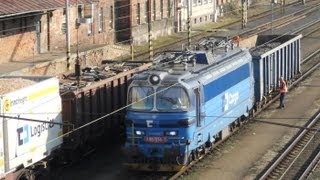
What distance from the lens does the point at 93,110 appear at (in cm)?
2327

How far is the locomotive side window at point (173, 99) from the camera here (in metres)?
20.3

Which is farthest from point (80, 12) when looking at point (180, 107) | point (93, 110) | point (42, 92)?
point (42, 92)

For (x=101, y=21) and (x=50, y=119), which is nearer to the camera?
(x=50, y=119)

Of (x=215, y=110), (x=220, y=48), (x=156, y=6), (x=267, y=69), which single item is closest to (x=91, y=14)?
(x=156, y=6)

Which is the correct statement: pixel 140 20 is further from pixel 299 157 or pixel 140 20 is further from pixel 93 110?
pixel 299 157

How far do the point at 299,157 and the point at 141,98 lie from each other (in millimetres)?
6040

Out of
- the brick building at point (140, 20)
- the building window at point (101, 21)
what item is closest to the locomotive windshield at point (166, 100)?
the building window at point (101, 21)

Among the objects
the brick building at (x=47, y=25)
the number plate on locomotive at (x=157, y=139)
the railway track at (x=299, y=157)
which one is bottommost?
the railway track at (x=299, y=157)

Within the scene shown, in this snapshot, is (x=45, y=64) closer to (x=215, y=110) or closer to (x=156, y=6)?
(x=215, y=110)

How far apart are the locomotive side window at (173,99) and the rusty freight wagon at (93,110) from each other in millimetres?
1184

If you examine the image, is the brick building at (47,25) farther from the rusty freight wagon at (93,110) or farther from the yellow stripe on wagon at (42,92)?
the yellow stripe on wagon at (42,92)

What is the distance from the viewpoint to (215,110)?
882 inches

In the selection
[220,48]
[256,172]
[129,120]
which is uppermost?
[220,48]

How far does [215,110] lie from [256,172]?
236 centimetres
